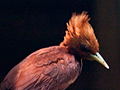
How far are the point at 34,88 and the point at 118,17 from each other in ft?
2.33

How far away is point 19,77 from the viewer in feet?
2.90

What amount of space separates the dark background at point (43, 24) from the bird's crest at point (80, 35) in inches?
6.2

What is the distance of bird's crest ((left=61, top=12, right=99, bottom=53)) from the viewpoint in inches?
41.0

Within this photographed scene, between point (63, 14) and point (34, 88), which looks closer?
point (34, 88)

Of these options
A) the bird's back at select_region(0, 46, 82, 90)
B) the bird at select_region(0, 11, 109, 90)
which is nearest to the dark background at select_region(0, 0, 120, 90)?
the bird at select_region(0, 11, 109, 90)

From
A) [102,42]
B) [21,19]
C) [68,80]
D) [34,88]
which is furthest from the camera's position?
[102,42]

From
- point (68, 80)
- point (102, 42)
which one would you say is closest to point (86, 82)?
point (102, 42)

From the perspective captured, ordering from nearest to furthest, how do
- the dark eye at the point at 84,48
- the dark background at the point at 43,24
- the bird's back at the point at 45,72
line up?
the bird's back at the point at 45,72 < the dark eye at the point at 84,48 < the dark background at the point at 43,24

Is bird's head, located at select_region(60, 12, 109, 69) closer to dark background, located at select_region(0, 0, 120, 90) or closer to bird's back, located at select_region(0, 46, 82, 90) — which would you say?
bird's back, located at select_region(0, 46, 82, 90)

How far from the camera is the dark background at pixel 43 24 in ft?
3.90

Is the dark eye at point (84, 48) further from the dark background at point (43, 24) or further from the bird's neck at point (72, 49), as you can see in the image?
the dark background at point (43, 24)

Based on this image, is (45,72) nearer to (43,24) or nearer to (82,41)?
(82,41)

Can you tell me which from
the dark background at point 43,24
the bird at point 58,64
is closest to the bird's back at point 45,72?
the bird at point 58,64

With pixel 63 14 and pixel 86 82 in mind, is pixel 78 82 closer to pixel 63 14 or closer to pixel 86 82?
pixel 86 82
